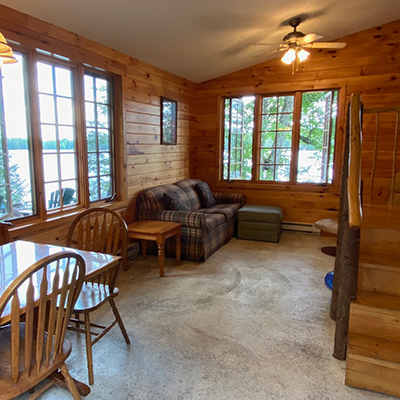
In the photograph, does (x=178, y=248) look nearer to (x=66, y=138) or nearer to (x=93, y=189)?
(x=93, y=189)

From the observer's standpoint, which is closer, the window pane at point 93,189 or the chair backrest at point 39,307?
the chair backrest at point 39,307

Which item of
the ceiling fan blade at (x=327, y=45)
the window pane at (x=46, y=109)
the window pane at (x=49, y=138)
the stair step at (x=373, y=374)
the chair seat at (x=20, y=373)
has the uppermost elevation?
the ceiling fan blade at (x=327, y=45)

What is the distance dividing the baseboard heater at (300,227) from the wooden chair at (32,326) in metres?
4.16

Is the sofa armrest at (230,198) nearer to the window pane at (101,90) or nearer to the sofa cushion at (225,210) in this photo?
the sofa cushion at (225,210)

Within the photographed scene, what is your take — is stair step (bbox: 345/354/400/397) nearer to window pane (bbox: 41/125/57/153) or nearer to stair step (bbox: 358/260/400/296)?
stair step (bbox: 358/260/400/296)

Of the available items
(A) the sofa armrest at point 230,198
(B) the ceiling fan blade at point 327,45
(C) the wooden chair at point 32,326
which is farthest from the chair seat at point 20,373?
(A) the sofa armrest at point 230,198

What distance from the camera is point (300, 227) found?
16.3ft

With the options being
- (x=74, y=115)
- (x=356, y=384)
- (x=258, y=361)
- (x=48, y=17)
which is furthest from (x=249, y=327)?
(x=48, y=17)

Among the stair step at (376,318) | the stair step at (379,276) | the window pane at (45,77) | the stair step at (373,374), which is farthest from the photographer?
the window pane at (45,77)

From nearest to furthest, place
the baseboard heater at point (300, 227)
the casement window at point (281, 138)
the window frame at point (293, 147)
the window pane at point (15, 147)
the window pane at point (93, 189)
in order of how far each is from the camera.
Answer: the window pane at point (15, 147)
the window pane at point (93, 189)
the window frame at point (293, 147)
the casement window at point (281, 138)
the baseboard heater at point (300, 227)

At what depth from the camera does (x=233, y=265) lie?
355cm

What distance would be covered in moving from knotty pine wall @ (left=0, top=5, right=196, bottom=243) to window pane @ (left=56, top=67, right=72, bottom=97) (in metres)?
0.15

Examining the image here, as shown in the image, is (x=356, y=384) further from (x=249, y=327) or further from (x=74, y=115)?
(x=74, y=115)

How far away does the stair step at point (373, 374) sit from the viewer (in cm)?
166
